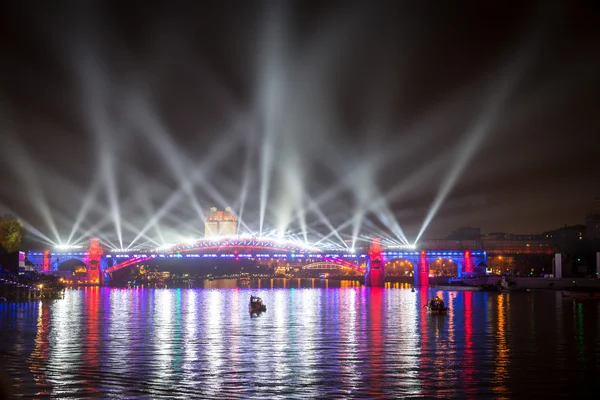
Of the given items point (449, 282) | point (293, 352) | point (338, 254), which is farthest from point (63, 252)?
point (293, 352)

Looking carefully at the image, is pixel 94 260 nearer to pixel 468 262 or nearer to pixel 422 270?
pixel 422 270

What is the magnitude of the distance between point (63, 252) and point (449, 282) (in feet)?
283

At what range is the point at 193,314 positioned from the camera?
245 ft

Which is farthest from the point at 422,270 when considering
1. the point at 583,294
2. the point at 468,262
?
the point at 583,294

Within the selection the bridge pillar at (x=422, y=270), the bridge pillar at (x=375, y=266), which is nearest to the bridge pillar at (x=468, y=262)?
the bridge pillar at (x=422, y=270)

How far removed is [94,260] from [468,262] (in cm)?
8331

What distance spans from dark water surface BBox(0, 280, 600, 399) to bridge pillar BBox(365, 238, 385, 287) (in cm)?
8938

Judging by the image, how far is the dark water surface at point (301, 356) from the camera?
30672mm

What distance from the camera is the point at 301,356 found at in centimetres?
4038

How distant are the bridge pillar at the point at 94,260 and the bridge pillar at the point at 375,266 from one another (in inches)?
2342

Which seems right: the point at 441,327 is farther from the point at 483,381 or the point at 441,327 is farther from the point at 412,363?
the point at 483,381

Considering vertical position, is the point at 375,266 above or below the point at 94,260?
below

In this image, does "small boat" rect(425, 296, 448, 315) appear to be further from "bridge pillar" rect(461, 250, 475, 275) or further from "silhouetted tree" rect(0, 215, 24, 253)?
"bridge pillar" rect(461, 250, 475, 275)

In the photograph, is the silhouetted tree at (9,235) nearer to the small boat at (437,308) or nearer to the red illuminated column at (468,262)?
the small boat at (437,308)
